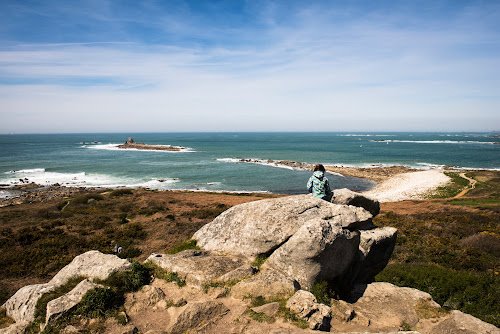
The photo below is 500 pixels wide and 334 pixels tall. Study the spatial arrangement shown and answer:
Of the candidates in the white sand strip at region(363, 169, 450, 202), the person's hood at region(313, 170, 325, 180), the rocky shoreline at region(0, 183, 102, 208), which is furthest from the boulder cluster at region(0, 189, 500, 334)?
the rocky shoreline at region(0, 183, 102, 208)

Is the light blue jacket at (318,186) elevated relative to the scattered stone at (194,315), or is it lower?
elevated

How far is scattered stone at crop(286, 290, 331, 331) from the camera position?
7301mm

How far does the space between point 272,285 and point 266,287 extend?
0.21 metres

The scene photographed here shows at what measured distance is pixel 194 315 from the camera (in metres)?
7.68

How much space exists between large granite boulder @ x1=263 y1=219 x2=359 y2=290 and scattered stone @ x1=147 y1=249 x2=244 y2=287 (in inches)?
61.9

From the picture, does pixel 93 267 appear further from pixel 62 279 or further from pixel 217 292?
pixel 217 292

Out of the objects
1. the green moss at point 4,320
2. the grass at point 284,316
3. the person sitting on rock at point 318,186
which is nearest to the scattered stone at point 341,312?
the grass at point 284,316

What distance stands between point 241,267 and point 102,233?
18716mm

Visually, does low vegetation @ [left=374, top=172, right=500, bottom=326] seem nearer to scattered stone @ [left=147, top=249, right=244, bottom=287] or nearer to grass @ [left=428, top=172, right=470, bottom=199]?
scattered stone @ [left=147, top=249, right=244, bottom=287]

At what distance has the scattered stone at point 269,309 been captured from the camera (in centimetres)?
766

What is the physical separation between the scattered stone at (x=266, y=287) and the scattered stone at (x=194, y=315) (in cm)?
83

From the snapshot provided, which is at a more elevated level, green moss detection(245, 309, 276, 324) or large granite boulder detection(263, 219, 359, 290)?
large granite boulder detection(263, 219, 359, 290)

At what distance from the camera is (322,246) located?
9.27 metres

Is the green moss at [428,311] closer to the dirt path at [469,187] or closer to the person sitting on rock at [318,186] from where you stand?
the person sitting on rock at [318,186]
